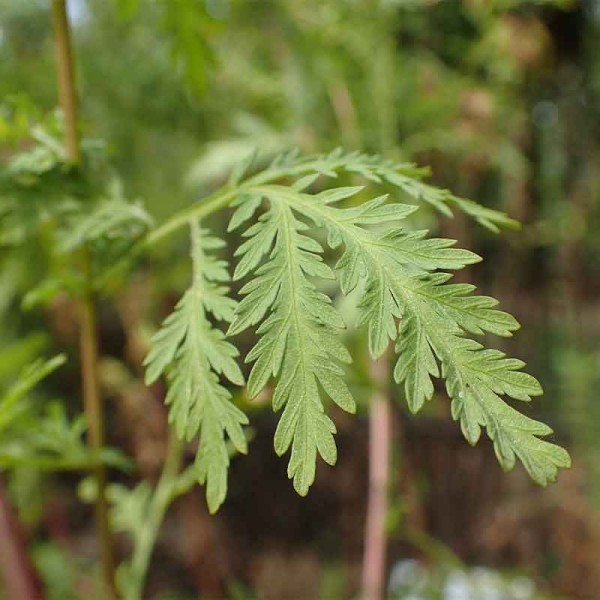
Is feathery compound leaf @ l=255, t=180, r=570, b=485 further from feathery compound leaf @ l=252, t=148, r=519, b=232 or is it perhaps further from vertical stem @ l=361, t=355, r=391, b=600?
vertical stem @ l=361, t=355, r=391, b=600

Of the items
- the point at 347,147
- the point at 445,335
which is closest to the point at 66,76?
the point at 445,335

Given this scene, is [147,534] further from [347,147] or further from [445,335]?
[347,147]

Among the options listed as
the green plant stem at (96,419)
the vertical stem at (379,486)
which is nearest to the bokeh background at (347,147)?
the vertical stem at (379,486)

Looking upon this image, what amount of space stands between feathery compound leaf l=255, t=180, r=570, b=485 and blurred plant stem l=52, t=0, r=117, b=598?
0.93 feet

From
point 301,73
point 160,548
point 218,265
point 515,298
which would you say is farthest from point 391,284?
point 515,298

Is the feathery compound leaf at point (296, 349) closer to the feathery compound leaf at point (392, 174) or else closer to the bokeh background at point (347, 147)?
the feathery compound leaf at point (392, 174)

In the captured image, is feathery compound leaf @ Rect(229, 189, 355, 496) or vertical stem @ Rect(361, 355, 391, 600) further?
vertical stem @ Rect(361, 355, 391, 600)

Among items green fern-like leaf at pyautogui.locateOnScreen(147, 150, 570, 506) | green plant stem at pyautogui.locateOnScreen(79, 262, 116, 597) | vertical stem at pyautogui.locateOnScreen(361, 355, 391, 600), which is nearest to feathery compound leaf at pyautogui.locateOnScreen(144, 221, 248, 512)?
green fern-like leaf at pyautogui.locateOnScreen(147, 150, 570, 506)

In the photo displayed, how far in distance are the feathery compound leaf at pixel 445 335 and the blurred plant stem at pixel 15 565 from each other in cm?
50

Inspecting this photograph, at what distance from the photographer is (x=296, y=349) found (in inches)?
16.1

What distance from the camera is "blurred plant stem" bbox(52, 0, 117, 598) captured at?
62cm

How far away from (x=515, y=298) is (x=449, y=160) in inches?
73.0

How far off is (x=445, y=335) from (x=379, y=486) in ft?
2.50

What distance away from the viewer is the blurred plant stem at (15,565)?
72cm
